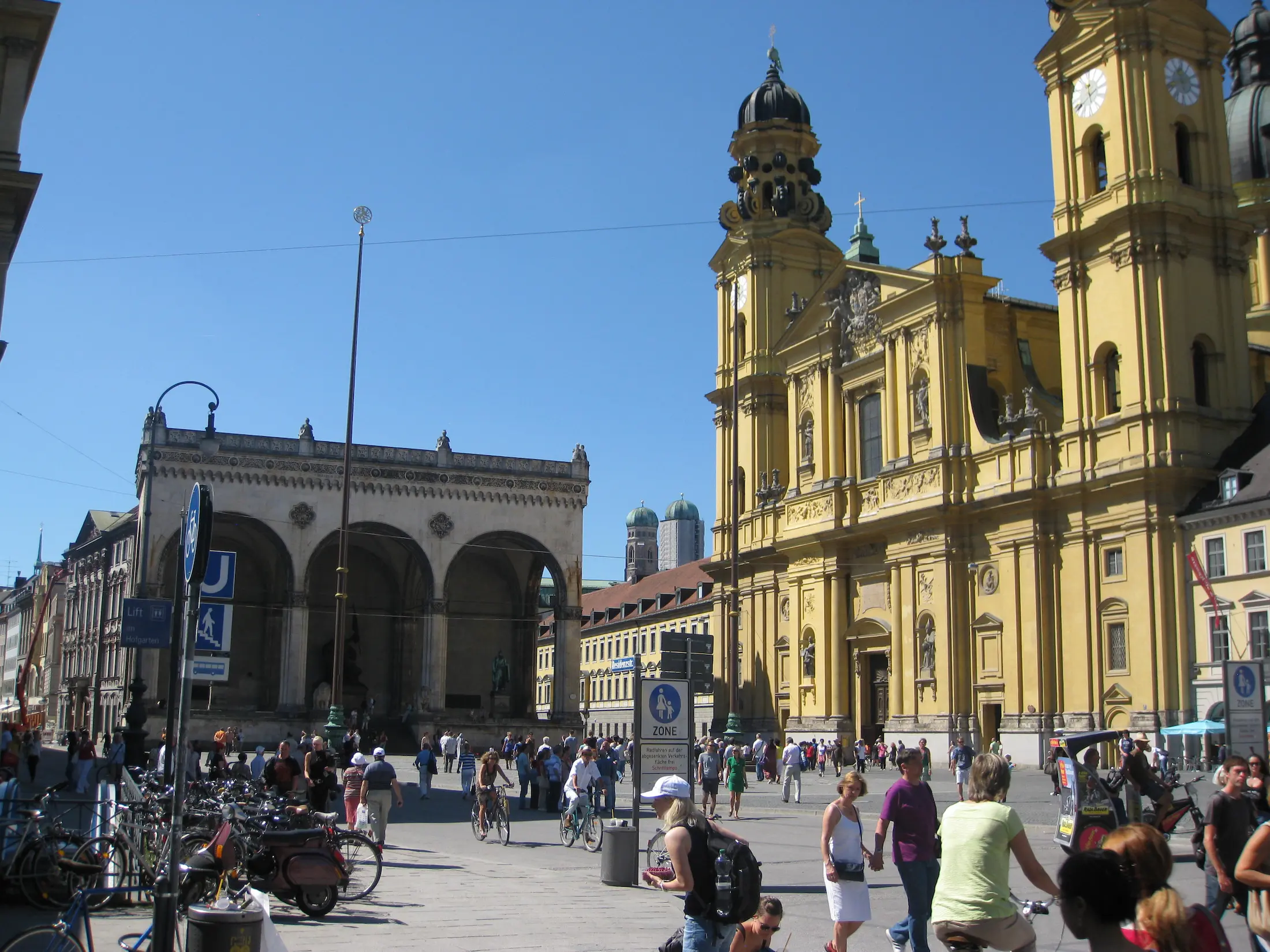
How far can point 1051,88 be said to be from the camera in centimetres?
4356

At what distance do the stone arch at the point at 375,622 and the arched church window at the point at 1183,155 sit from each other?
35141 millimetres

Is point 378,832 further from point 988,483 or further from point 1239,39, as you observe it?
point 1239,39

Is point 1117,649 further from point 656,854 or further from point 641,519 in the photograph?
point 641,519

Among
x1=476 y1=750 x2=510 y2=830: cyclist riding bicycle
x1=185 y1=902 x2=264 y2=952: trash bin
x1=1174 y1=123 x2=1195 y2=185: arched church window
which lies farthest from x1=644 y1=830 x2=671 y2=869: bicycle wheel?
x1=1174 y1=123 x2=1195 y2=185: arched church window

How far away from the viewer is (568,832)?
20.9 m

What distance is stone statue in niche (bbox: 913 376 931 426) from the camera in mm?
46750

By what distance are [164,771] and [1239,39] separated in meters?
58.9

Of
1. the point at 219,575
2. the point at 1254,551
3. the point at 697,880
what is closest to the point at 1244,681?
the point at 697,880

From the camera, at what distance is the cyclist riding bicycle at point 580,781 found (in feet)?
67.0

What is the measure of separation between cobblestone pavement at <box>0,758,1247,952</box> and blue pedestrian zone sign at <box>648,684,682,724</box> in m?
2.17

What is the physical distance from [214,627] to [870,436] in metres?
41.2

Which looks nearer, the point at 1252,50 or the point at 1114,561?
the point at 1114,561

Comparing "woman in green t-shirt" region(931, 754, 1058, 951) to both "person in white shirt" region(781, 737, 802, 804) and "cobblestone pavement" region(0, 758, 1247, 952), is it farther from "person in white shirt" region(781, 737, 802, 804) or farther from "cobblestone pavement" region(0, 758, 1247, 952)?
"person in white shirt" region(781, 737, 802, 804)

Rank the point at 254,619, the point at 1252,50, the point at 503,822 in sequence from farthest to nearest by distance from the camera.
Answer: the point at 254,619
the point at 1252,50
the point at 503,822
